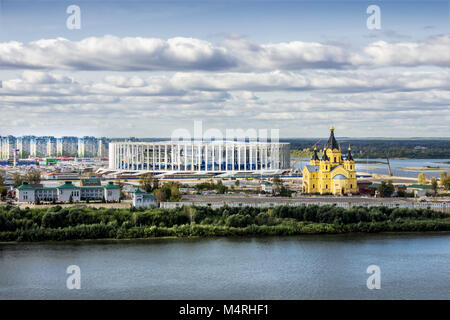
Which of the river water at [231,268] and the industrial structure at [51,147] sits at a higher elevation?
the industrial structure at [51,147]

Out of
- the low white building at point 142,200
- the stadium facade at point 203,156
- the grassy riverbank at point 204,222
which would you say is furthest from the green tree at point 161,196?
the stadium facade at point 203,156

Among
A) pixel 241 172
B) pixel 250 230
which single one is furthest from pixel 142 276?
pixel 241 172

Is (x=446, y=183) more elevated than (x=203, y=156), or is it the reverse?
(x=203, y=156)

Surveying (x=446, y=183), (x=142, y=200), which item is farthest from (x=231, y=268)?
(x=446, y=183)

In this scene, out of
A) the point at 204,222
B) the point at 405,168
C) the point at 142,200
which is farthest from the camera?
the point at 405,168

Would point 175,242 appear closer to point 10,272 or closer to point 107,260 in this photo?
point 107,260

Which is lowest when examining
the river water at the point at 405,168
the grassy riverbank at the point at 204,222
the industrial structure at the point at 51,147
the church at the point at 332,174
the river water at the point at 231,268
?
the river water at the point at 231,268

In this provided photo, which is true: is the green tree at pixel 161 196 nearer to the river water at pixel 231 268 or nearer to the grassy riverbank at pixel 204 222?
the grassy riverbank at pixel 204 222

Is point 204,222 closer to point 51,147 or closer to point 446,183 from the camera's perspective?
point 446,183
